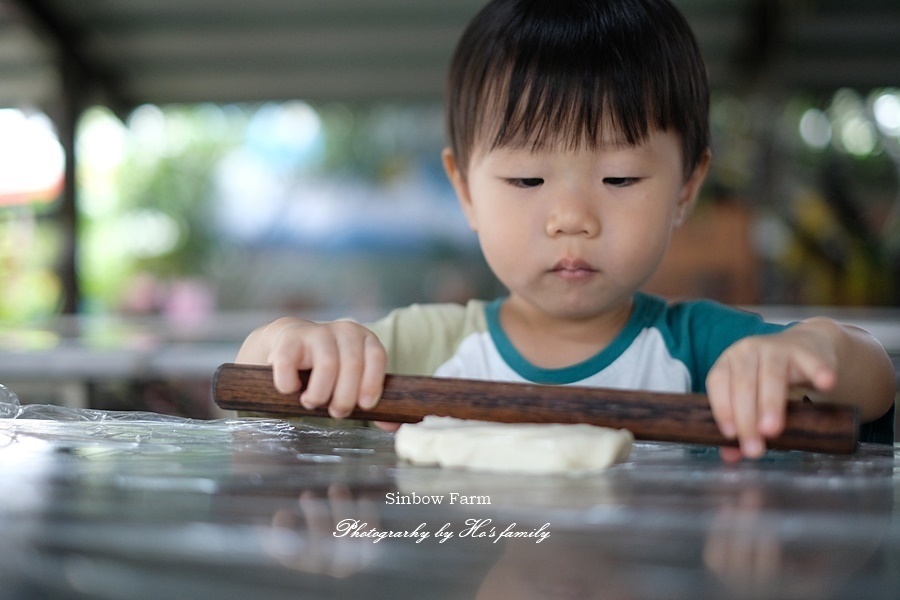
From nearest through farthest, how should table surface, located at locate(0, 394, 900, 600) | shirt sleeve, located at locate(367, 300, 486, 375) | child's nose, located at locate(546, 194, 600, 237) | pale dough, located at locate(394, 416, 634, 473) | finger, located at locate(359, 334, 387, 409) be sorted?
table surface, located at locate(0, 394, 900, 600) → pale dough, located at locate(394, 416, 634, 473) → finger, located at locate(359, 334, 387, 409) → child's nose, located at locate(546, 194, 600, 237) → shirt sleeve, located at locate(367, 300, 486, 375)

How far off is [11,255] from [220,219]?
62.8 inches

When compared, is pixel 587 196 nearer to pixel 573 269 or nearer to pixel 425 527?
pixel 573 269

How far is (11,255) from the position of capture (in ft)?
20.2

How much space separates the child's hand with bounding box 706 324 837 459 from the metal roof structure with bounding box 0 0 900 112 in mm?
4235

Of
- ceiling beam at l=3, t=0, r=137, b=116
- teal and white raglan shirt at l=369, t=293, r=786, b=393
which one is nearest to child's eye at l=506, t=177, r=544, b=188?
teal and white raglan shirt at l=369, t=293, r=786, b=393

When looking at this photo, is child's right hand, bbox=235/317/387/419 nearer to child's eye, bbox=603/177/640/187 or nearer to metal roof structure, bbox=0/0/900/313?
child's eye, bbox=603/177/640/187

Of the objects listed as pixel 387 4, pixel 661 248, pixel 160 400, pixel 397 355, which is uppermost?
pixel 387 4

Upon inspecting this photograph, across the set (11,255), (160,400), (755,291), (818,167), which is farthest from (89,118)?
(818,167)

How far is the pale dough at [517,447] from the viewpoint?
633 mm

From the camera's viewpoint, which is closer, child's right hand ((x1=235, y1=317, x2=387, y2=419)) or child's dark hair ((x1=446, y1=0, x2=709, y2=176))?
child's right hand ((x1=235, y1=317, x2=387, y2=419))

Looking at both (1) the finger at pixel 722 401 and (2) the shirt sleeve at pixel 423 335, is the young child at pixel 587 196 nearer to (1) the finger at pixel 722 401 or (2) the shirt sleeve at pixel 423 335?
(2) the shirt sleeve at pixel 423 335

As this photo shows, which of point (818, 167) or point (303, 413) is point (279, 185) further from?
point (303, 413)

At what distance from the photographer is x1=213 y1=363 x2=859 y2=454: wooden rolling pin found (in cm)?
64

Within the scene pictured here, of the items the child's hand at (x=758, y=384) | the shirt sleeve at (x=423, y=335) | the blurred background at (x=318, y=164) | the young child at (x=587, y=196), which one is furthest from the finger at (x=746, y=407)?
the blurred background at (x=318, y=164)
